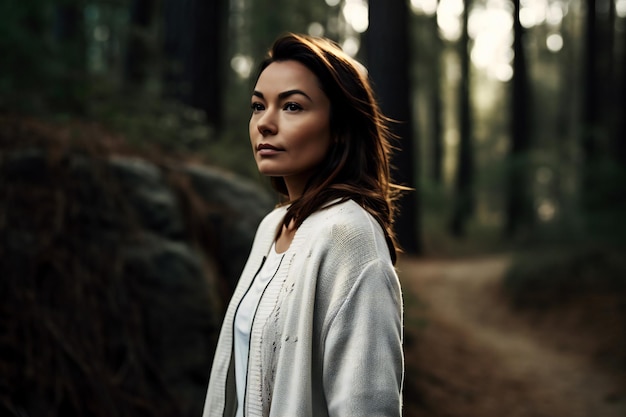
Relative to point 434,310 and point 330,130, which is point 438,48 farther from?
point 330,130

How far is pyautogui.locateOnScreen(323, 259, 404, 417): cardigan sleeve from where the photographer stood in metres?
1.62

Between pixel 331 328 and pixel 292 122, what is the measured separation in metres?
0.68

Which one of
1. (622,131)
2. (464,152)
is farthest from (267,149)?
(464,152)

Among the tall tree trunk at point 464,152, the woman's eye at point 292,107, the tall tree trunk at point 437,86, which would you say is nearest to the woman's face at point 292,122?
the woman's eye at point 292,107

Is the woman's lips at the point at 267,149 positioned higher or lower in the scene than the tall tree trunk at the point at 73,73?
lower

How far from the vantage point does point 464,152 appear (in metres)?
23.2

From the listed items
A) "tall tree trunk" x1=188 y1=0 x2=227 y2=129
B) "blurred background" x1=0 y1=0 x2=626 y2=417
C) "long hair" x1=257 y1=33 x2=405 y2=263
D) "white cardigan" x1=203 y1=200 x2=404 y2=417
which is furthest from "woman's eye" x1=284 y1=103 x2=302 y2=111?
"tall tree trunk" x1=188 y1=0 x2=227 y2=129

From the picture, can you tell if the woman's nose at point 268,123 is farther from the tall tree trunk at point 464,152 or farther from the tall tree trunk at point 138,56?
the tall tree trunk at point 464,152

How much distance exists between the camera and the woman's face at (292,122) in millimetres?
1916

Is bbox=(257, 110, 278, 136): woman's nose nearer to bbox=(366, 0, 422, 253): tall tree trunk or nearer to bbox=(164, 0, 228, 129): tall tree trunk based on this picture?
bbox=(366, 0, 422, 253): tall tree trunk

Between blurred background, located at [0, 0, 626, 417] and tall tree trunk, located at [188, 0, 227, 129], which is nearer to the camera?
blurred background, located at [0, 0, 626, 417]

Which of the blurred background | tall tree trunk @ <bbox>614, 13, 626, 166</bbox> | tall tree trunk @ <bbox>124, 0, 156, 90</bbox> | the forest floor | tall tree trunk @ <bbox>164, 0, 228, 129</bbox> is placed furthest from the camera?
tall tree trunk @ <bbox>614, 13, 626, 166</bbox>

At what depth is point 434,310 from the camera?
10.7 m

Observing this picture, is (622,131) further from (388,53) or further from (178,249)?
(388,53)
